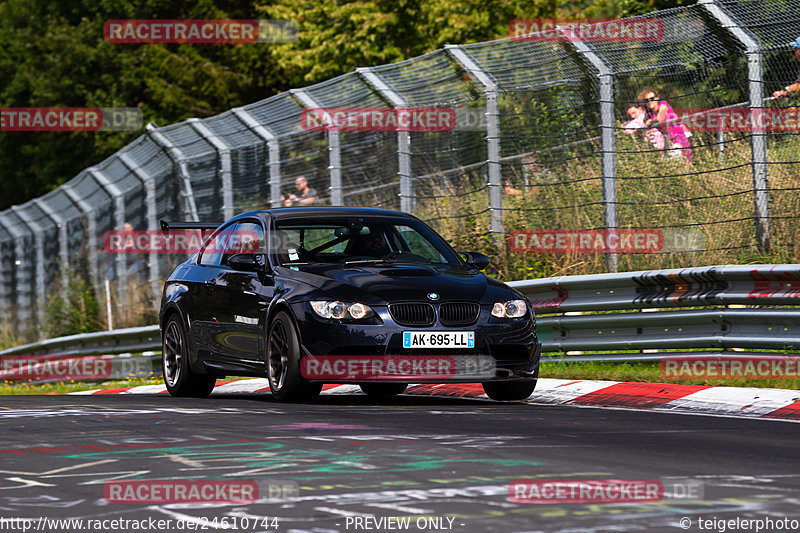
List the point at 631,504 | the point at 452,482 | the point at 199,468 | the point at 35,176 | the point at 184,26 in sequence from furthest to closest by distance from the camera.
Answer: the point at 35,176 < the point at 184,26 < the point at 199,468 < the point at 452,482 < the point at 631,504

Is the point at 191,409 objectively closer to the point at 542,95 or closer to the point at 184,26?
the point at 542,95

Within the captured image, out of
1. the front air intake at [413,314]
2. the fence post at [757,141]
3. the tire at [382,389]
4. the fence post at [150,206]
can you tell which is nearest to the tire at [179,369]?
the tire at [382,389]

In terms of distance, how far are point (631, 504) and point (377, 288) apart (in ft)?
16.1

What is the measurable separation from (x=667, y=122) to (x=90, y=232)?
13.0 m

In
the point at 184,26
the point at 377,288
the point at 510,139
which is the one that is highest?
the point at 184,26

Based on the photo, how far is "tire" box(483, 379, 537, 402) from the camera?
11188 mm

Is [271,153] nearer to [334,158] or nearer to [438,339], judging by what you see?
[334,158]

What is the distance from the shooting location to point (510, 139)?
1598 cm

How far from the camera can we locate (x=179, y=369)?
42.2 feet

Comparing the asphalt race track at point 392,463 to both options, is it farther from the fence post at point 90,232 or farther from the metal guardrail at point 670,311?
the fence post at point 90,232

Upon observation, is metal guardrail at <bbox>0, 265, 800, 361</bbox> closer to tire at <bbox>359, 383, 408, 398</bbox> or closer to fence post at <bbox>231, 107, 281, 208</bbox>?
tire at <bbox>359, 383, 408, 398</bbox>

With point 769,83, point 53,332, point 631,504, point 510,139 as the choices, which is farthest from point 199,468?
point 53,332

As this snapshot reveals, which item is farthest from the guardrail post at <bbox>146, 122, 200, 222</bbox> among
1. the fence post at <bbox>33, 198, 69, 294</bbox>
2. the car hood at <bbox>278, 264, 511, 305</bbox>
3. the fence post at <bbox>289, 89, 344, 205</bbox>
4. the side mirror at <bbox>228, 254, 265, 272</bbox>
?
the car hood at <bbox>278, 264, 511, 305</bbox>

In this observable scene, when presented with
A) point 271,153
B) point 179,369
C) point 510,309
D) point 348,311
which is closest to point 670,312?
point 510,309
